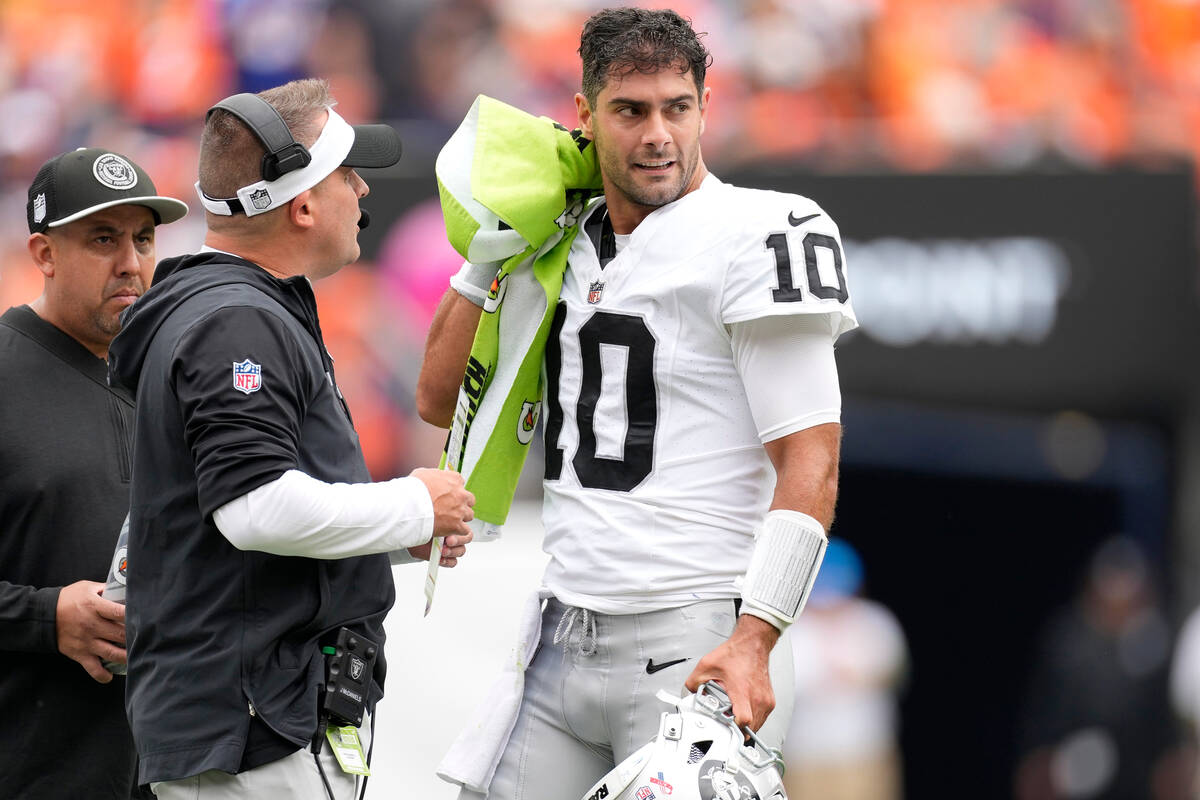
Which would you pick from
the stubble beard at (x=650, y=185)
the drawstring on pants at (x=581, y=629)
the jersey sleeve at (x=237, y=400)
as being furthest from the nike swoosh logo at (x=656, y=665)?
the stubble beard at (x=650, y=185)

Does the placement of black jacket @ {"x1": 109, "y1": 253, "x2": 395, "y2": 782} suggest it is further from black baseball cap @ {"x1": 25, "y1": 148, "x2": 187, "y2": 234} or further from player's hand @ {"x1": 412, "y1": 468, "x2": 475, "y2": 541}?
black baseball cap @ {"x1": 25, "y1": 148, "x2": 187, "y2": 234}

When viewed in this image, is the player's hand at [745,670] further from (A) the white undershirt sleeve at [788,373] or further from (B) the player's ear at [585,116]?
(B) the player's ear at [585,116]

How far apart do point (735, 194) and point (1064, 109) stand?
518 cm

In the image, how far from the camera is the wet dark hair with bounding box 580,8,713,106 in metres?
2.65

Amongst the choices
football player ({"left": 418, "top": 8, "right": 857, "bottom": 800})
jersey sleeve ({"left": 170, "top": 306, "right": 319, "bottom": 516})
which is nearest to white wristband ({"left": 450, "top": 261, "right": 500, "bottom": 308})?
football player ({"left": 418, "top": 8, "right": 857, "bottom": 800})

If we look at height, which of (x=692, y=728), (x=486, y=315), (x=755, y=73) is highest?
(x=755, y=73)

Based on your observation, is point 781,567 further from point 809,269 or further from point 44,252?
point 44,252

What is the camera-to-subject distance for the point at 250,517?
2236 mm

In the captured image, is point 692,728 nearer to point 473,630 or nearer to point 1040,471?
point 473,630

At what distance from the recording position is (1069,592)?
677 centimetres

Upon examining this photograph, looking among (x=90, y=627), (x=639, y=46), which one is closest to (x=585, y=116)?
(x=639, y=46)

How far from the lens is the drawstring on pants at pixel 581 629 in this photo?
8.58ft

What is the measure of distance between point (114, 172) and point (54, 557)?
79cm

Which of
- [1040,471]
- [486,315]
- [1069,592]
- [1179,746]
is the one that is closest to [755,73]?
[1040,471]
